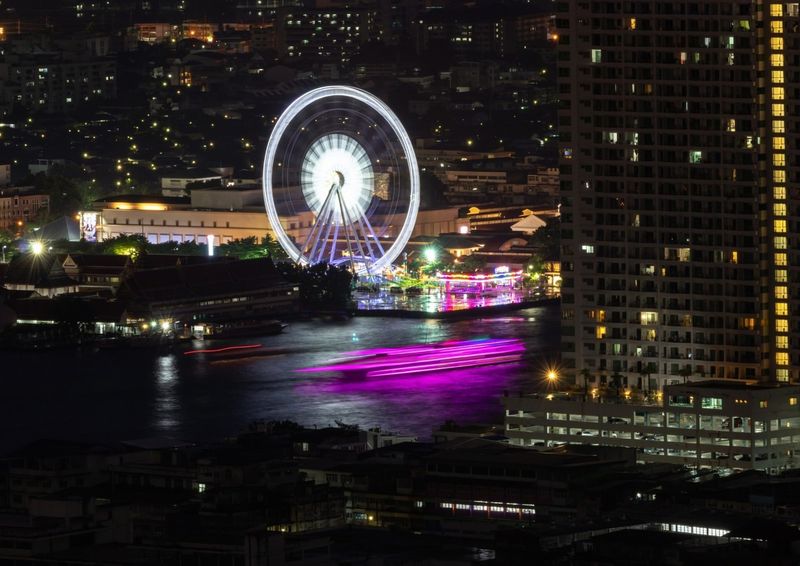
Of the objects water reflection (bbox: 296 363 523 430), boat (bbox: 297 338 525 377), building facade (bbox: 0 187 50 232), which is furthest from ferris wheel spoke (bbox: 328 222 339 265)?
water reflection (bbox: 296 363 523 430)

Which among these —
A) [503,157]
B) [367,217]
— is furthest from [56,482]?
[503,157]

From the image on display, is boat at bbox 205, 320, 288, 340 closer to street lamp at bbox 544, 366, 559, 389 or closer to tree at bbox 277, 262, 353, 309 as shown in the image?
tree at bbox 277, 262, 353, 309

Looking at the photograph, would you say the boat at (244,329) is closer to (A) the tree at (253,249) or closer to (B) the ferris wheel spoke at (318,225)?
(B) the ferris wheel spoke at (318,225)

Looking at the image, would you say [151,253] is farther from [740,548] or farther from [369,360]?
[740,548]

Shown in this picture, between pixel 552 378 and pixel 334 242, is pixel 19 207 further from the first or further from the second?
pixel 552 378

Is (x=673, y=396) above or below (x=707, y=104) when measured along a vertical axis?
below

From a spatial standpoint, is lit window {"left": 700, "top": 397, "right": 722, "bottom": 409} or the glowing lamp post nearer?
lit window {"left": 700, "top": 397, "right": 722, "bottom": 409}

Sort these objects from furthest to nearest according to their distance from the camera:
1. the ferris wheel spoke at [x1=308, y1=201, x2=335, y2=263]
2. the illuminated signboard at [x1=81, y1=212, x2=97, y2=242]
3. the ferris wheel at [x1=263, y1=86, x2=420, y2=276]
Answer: the illuminated signboard at [x1=81, y1=212, x2=97, y2=242], the ferris wheel spoke at [x1=308, y1=201, x2=335, y2=263], the ferris wheel at [x1=263, y1=86, x2=420, y2=276]
